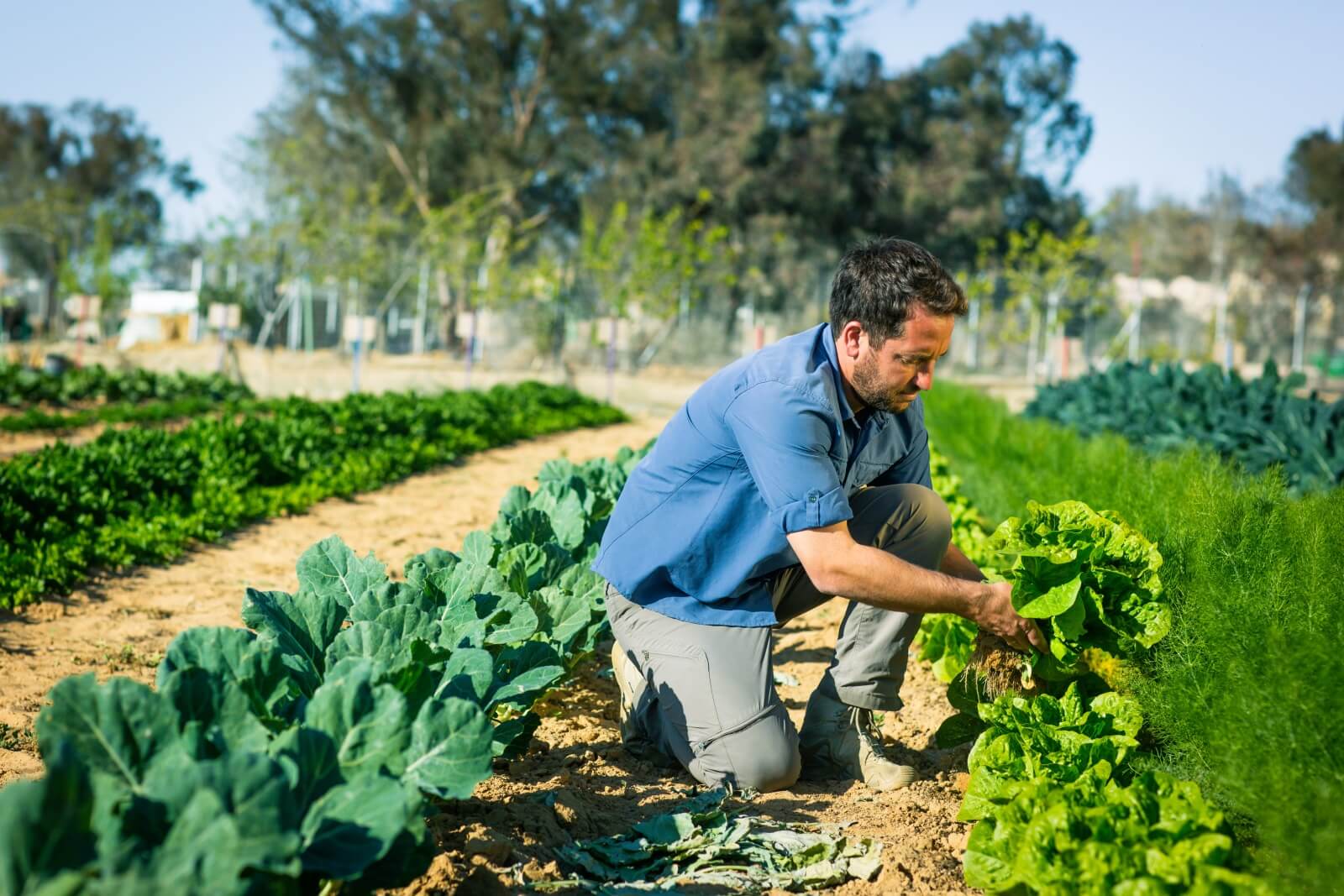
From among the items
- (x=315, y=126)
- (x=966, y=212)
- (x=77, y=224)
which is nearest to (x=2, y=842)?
(x=966, y=212)

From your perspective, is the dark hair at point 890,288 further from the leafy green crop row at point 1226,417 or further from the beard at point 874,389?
the leafy green crop row at point 1226,417

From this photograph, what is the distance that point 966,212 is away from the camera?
92.0 ft

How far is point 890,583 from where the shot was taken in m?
2.72

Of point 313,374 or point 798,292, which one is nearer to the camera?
point 313,374

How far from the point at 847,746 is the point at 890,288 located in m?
1.30

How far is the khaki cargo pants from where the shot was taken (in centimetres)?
297

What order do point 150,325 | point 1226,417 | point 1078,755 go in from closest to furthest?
point 1078,755 < point 1226,417 < point 150,325

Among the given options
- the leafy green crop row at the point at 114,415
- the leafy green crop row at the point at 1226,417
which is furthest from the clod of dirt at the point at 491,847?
the leafy green crop row at the point at 114,415

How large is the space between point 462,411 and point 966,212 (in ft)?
65.6

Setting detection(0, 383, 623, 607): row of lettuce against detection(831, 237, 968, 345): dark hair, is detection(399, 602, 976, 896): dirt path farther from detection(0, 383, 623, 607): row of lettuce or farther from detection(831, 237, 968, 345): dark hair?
detection(0, 383, 623, 607): row of lettuce

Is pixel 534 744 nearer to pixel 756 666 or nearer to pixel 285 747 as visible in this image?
pixel 756 666

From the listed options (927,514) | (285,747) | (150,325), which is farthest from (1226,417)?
(150,325)

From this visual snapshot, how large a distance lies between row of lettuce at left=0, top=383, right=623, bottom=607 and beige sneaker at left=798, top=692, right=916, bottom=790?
→ 3.43 metres

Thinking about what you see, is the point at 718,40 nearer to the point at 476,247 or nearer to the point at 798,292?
the point at 798,292
